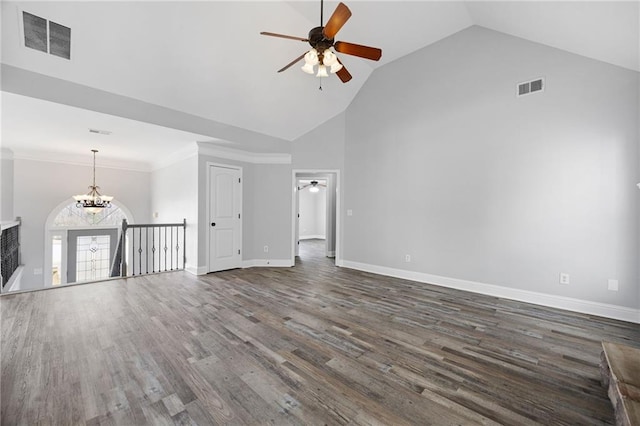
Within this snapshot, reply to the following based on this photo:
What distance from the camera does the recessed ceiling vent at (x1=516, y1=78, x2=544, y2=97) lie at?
11.6ft

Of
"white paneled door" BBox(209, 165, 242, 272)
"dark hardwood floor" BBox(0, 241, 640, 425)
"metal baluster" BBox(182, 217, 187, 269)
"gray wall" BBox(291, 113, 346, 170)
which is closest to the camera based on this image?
"dark hardwood floor" BBox(0, 241, 640, 425)

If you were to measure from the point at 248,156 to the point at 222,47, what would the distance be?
2483 millimetres

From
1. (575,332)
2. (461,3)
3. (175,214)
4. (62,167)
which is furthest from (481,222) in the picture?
(62,167)

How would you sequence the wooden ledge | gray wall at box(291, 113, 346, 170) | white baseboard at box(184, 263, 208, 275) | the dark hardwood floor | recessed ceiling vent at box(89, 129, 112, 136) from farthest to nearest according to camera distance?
gray wall at box(291, 113, 346, 170), white baseboard at box(184, 263, 208, 275), recessed ceiling vent at box(89, 129, 112, 136), the dark hardwood floor, the wooden ledge

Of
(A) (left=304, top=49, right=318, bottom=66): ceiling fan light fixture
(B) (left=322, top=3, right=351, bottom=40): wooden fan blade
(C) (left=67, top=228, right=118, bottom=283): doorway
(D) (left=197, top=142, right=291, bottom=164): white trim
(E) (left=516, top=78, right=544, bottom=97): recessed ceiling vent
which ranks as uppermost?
(E) (left=516, top=78, right=544, bottom=97): recessed ceiling vent

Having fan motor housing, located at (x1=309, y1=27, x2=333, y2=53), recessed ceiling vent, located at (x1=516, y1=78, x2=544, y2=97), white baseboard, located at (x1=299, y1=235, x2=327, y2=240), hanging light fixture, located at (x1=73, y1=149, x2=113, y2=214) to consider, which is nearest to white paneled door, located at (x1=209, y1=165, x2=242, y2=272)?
hanging light fixture, located at (x1=73, y1=149, x2=113, y2=214)

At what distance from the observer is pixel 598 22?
2.68m

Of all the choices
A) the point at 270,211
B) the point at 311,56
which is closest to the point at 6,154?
the point at 270,211

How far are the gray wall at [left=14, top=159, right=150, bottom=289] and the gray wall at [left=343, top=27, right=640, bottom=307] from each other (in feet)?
23.0

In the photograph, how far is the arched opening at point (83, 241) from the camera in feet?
24.5

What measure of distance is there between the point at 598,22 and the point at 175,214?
729cm

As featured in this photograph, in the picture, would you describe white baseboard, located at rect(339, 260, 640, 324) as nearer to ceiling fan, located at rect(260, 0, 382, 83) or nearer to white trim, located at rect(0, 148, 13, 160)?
ceiling fan, located at rect(260, 0, 382, 83)

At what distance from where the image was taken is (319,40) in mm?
2480

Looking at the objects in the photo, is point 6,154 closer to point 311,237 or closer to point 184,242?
point 184,242
